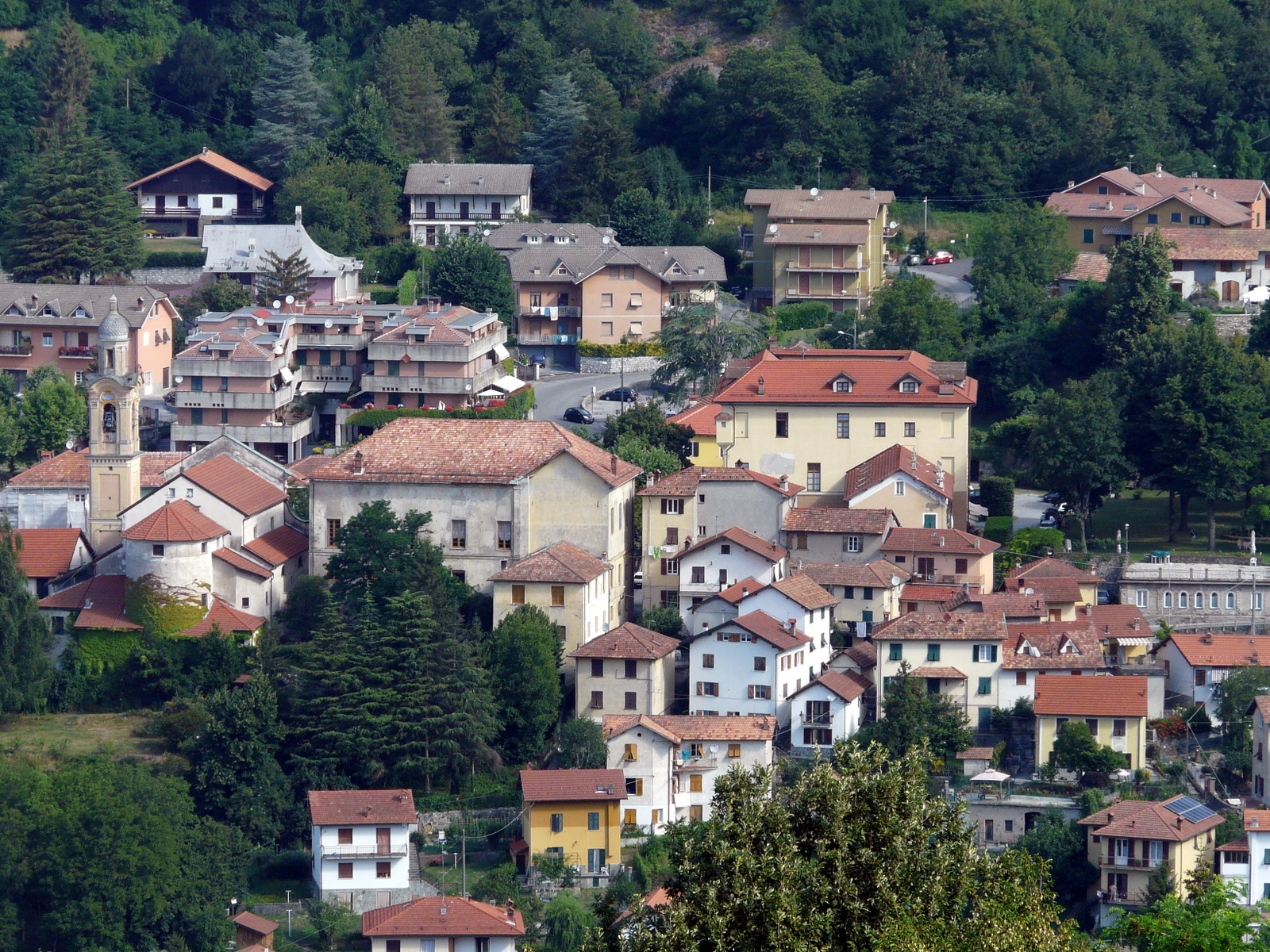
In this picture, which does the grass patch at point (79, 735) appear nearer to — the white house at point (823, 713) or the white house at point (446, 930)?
the white house at point (446, 930)

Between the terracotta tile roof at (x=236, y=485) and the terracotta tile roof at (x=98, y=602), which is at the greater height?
the terracotta tile roof at (x=236, y=485)

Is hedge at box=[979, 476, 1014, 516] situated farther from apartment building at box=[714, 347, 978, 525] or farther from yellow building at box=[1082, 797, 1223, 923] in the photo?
yellow building at box=[1082, 797, 1223, 923]

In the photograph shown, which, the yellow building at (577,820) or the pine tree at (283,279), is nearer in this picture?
the yellow building at (577,820)

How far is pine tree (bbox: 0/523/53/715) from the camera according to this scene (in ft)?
218

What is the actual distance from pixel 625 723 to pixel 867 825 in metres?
34.0

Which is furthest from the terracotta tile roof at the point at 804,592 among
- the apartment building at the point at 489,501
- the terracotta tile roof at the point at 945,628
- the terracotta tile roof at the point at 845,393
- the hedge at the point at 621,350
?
the hedge at the point at 621,350

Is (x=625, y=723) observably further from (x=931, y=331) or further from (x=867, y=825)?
(x=867, y=825)

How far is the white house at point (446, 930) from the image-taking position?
5844 centimetres

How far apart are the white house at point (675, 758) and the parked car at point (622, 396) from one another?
23.7 meters

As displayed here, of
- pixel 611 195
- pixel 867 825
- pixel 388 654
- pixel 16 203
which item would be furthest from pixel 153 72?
pixel 867 825

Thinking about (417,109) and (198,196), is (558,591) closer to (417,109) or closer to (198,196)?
(198,196)

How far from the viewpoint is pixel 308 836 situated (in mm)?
64375

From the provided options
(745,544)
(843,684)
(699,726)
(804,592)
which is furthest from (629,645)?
(843,684)

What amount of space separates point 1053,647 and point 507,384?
91.0ft
